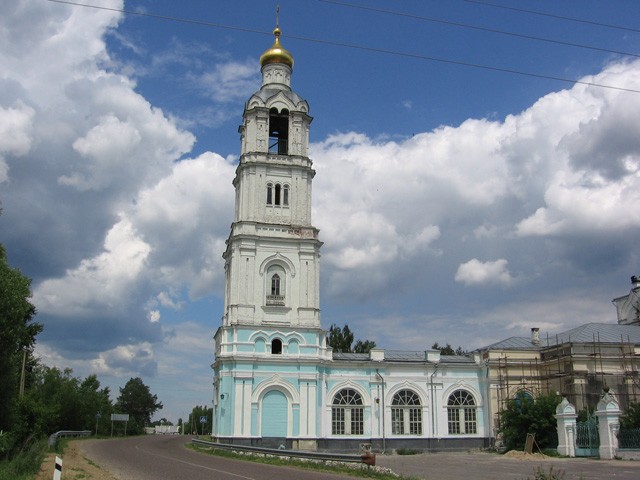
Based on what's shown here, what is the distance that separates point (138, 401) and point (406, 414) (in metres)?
72.9

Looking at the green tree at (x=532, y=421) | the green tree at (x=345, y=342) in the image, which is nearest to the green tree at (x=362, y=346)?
the green tree at (x=345, y=342)

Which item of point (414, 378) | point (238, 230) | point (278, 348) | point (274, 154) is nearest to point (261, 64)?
point (274, 154)

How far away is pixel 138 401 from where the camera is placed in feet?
349

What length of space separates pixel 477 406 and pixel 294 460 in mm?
20567

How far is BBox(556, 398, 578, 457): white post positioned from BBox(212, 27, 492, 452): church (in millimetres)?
11368

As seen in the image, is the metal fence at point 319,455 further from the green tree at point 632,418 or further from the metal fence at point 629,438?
the green tree at point 632,418

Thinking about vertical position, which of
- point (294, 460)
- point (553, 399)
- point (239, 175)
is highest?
point (239, 175)

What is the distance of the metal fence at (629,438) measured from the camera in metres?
28.6

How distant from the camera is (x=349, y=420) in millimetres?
42344

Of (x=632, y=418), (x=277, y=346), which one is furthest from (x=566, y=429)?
(x=277, y=346)

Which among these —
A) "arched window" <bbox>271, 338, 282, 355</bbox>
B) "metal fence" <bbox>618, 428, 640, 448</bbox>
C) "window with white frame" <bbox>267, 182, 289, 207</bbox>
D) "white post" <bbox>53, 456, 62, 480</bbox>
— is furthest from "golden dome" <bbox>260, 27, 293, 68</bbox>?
"white post" <bbox>53, 456, 62, 480</bbox>

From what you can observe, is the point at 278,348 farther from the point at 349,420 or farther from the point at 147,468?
the point at 147,468

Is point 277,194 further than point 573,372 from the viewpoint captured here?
Yes

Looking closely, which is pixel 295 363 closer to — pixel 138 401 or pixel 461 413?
pixel 461 413
